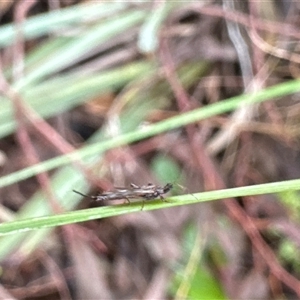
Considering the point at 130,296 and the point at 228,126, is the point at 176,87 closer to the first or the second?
the point at 228,126

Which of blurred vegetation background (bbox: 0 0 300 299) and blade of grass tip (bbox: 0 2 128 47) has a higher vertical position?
blade of grass tip (bbox: 0 2 128 47)

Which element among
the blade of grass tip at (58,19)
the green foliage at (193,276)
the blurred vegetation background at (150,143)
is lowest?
the green foliage at (193,276)

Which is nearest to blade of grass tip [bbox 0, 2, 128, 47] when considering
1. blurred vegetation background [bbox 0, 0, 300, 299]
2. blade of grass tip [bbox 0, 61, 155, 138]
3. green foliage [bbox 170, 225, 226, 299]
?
blurred vegetation background [bbox 0, 0, 300, 299]

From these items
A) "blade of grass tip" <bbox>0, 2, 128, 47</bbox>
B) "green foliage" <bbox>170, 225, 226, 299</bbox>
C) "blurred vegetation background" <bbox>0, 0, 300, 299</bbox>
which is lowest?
"green foliage" <bbox>170, 225, 226, 299</bbox>

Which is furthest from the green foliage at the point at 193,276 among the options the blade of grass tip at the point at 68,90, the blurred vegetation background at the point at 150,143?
the blade of grass tip at the point at 68,90

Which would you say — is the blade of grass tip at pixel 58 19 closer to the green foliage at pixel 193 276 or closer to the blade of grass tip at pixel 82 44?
the blade of grass tip at pixel 82 44

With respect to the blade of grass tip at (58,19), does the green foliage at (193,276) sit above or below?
below

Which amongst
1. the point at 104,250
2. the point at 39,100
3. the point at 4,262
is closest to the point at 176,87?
the point at 39,100

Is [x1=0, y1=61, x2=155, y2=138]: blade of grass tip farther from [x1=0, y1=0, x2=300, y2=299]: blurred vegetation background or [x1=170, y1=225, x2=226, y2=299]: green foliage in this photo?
[x1=170, y1=225, x2=226, y2=299]: green foliage
